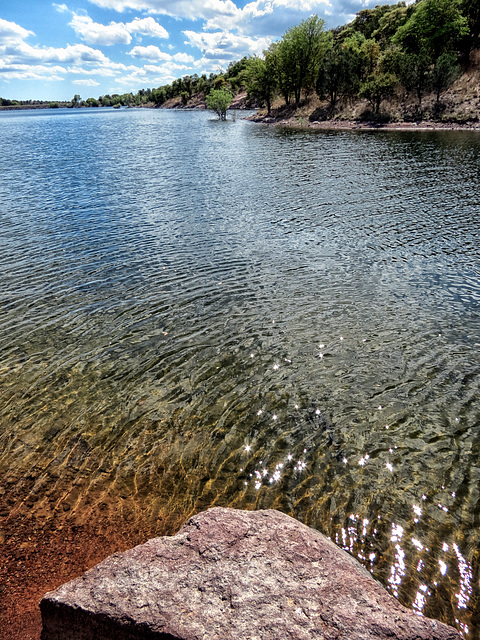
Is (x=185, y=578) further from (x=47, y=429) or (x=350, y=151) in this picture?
(x=350, y=151)

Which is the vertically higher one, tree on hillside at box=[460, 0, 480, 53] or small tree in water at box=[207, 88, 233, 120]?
tree on hillside at box=[460, 0, 480, 53]

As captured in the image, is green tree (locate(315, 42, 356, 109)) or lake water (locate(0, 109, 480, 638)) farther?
green tree (locate(315, 42, 356, 109))

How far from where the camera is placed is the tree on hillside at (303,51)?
113 metres

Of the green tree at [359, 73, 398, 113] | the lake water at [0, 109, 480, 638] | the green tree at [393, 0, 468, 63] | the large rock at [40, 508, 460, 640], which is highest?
the green tree at [393, 0, 468, 63]

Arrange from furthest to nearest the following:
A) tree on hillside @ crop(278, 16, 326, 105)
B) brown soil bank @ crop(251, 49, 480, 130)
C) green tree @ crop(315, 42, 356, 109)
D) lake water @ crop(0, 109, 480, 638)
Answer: tree on hillside @ crop(278, 16, 326, 105) < green tree @ crop(315, 42, 356, 109) < brown soil bank @ crop(251, 49, 480, 130) < lake water @ crop(0, 109, 480, 638)

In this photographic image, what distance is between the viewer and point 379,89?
8006cm

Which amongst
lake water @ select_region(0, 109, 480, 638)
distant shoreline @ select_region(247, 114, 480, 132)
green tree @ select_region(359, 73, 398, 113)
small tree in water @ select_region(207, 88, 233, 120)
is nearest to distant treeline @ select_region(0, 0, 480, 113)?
green tree @ select_region(359, 73, 398, 113)

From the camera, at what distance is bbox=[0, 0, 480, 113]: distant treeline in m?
77.1

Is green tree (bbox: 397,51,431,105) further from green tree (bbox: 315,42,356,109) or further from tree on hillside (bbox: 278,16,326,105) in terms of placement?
tree on hillside (bbox: 278,16,326,105)

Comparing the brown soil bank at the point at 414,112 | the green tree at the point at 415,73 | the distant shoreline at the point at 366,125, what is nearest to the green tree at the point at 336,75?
the brown soil bank at the point at 414,112

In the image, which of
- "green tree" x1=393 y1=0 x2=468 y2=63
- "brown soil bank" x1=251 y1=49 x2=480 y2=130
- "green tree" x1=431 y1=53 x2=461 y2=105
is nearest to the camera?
"brown soil bank" x1=251 y1=49 x2=480 y2=130

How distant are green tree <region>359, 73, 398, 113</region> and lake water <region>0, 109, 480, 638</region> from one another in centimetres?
6887

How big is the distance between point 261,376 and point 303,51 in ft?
438

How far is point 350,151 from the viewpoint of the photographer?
52.0 m
